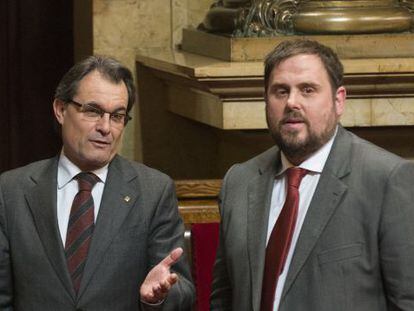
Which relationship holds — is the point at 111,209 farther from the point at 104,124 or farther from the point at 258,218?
the point at 258,218

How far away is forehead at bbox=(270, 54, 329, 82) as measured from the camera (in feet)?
11.3

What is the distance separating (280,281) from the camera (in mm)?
3410

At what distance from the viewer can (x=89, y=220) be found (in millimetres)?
3650

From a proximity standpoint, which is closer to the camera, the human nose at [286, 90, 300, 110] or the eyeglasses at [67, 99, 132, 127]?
the human nose at [286, 90, 300, 110]

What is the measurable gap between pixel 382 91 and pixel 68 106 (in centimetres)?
163

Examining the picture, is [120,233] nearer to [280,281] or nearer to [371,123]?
[280,281]

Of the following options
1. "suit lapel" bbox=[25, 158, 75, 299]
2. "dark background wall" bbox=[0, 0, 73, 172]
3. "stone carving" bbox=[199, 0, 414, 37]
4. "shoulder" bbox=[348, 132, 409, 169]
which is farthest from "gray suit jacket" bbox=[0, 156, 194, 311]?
"dark background wall" bbox=[0, 0, 73, 172]

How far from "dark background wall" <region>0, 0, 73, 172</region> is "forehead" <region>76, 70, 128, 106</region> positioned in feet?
8.23

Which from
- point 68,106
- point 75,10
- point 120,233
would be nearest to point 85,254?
point 120,233

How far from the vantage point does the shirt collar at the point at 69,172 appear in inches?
146

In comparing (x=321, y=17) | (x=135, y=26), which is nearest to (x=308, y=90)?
(x=321, y=17)

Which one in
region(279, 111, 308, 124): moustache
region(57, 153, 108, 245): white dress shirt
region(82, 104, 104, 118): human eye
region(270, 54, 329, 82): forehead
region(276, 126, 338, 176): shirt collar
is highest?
region(270, 54, 329, 82): forehead

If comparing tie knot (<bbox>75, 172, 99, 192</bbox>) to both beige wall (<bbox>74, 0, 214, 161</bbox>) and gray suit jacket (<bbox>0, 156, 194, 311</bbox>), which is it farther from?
beige wall (<bbox>74, 0, 214, 161</bbox>)

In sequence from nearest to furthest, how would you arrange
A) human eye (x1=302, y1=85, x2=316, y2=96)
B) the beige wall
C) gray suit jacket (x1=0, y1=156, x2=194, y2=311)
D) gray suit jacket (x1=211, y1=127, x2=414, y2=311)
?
gray suit jacket (x1=211, y1=127, x2=414, y2=311)
human eye (x1=302, y1=85, x2=316, y2=96)
gray suit jacket (x1=0, y1=156, x2=194, y2=311)
the beige wall
